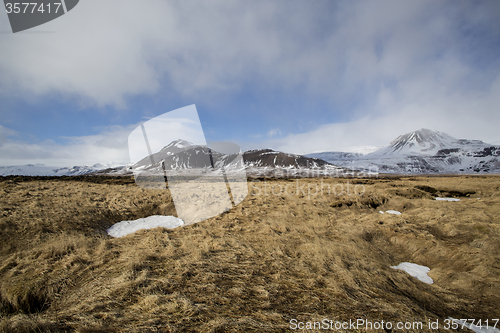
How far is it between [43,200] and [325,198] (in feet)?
58.5

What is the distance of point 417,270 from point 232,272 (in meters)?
6.13

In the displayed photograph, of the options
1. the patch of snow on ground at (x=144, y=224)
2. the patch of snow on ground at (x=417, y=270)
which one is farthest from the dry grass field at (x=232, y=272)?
the patch of snow on ground at (x=144, y=224)

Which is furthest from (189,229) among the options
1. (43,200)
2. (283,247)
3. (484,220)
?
(484,220)

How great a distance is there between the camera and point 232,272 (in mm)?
4844

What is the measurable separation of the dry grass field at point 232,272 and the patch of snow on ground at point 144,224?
475 mm

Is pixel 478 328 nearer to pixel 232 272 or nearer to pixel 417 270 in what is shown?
pixel 417 270

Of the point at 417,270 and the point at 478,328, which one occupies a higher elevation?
the point at 478,328

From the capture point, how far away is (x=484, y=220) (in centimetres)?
889

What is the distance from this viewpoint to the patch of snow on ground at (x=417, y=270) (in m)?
5.52

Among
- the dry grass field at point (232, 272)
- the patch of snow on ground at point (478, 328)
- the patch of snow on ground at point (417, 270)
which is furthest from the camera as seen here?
the patch of snow on ground at point (417, 270)

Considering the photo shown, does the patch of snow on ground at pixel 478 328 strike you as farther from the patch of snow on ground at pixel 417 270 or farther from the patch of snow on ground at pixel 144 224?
the patch of snow on ground at pixel 144 224

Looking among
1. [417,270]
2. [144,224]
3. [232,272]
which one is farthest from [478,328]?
[144,224]

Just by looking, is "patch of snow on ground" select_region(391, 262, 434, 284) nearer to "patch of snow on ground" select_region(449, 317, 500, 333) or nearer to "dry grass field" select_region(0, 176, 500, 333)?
"dry grass field" select_region(0, 176, 500, 333)

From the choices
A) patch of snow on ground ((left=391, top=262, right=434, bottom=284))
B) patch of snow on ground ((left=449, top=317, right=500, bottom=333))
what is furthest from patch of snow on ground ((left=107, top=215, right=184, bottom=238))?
patch of snow on ground ((left=449, top=317, right=500, bottom=333))
